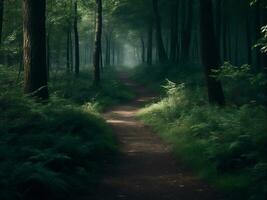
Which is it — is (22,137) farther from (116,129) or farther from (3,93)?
(116,129)

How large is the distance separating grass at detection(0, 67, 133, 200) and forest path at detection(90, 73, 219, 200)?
48cm

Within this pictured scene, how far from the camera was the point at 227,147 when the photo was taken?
968 centimetres

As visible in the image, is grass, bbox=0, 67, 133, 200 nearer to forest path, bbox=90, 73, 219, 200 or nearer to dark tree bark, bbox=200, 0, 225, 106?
forest path, bbox=90, 73, 219, 200

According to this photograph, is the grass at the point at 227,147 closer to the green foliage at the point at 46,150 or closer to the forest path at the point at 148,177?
the forest path at the point at 148,177

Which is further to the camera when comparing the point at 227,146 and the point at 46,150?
the point at 227,146

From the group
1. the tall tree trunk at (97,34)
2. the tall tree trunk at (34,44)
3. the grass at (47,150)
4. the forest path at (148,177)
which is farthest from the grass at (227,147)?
the tall tree trunk at (97,34)

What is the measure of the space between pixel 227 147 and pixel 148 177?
81.8 inches

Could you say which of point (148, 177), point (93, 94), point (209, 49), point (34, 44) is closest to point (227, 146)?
point (148, 177)

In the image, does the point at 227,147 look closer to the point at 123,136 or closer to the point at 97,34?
the point at 123,136

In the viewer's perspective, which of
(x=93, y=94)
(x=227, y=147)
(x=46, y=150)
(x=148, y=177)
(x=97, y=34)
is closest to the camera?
(x=46, y=150)

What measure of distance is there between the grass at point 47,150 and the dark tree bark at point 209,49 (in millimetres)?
4260

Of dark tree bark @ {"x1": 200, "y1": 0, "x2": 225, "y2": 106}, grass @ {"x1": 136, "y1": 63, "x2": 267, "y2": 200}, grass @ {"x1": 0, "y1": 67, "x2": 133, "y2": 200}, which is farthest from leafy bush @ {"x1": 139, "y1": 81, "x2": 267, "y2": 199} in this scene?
grass @ {"x1": 0, "y1": 67, "x2": 133, "y2": 200}

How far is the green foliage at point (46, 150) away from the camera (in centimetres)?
741

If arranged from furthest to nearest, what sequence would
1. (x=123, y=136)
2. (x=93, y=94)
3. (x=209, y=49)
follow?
(x=93, y=94), (x=123, y=136), (x=209, y=49)
